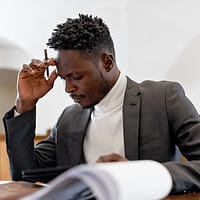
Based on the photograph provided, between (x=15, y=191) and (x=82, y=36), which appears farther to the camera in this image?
(x=82, y=36)

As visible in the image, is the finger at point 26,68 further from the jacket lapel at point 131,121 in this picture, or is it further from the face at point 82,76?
the jacket lapel at point 131,121

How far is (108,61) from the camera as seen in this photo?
1.31 meters

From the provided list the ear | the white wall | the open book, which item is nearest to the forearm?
the ear

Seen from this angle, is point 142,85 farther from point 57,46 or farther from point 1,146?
point 1,146

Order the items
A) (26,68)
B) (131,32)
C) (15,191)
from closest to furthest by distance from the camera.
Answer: (15,191), (26,68), (131,32)

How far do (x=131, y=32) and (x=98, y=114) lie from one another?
8.08ft

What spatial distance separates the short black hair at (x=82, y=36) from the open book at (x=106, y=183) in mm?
773

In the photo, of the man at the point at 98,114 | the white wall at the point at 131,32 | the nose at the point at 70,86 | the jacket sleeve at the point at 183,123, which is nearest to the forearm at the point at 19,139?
the man at the point at 98,114

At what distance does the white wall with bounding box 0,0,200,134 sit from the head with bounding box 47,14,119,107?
7.34 feet

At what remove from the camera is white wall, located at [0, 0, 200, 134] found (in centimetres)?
350

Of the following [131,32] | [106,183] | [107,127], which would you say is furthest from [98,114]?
[131,32]

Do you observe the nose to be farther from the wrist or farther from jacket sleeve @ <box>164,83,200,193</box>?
jacket sleeve @ <box>164,83,200,193</box>

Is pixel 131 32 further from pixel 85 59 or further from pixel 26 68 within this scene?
pixel 85 59

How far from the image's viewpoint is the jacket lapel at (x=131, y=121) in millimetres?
1225
